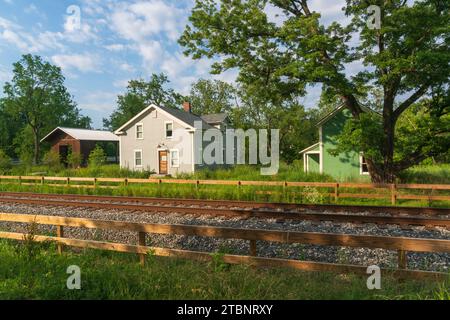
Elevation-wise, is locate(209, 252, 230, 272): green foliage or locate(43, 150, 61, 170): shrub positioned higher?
locate(43, 150, 61, 170): shrub

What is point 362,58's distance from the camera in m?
14.7

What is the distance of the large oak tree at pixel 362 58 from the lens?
12.9m

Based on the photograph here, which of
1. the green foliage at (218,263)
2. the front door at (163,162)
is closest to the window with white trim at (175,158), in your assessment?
the front door at (163,162)

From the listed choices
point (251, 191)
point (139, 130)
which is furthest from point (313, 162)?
point (139, 130)

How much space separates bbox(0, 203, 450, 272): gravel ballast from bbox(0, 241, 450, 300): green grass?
5.31 ft

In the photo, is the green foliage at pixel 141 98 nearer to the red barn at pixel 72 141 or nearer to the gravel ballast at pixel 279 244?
the red barn at pixel 72 141

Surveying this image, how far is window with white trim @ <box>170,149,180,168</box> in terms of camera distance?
28656 millimetres

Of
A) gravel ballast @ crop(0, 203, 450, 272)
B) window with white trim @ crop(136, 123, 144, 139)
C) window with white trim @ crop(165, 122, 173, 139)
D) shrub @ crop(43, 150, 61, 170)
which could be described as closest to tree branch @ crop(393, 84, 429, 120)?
gravel ballast @ crop(0, 203, 450, 272)

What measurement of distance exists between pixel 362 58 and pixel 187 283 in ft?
48.2

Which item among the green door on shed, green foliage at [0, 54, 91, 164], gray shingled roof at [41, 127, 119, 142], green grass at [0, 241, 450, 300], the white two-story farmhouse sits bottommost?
green grass at [0, 241, 450, 300]

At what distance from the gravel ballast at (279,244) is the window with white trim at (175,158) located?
679 inches

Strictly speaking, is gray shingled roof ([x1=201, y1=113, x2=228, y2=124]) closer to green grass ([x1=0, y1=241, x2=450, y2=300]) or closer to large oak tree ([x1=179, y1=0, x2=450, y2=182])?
large oak tree ([x1=179, y1=0, x2=450, y2=182])
